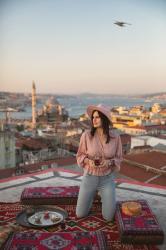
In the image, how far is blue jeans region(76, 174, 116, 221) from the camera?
2.54 meters

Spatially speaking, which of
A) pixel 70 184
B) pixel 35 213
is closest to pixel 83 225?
pixel 35 213

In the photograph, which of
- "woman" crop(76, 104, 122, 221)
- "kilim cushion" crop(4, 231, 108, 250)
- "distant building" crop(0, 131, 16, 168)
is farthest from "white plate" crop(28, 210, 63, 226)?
"distant building" crop(0, 131, 16, 168)

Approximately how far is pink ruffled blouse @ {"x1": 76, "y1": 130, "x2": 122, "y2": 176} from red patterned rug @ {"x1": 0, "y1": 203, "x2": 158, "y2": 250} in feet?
1.11

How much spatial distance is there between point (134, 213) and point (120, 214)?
95 millimetres

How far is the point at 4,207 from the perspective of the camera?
2.88 metres

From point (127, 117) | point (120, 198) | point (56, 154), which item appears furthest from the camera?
point (127, 117)

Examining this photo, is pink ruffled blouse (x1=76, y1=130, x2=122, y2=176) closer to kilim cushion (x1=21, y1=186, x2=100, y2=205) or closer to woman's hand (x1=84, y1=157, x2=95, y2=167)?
woman's hand (x1=84, y1=157, x2=95, y2=167)

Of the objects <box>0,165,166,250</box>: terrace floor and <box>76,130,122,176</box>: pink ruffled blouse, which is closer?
<box>76,130,122,176</box>: pink ruffled blouse

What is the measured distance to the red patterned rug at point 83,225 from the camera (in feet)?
7.07

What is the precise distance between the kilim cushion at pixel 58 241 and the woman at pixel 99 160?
0.49 m

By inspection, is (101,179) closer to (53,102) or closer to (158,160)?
(158,160)

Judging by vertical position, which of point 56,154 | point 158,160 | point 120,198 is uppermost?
point 120,198

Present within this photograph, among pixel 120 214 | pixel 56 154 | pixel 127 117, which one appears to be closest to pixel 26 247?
pixel 120 214

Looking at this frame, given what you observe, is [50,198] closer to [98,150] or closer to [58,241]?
[98,150]
